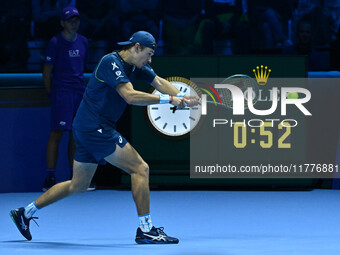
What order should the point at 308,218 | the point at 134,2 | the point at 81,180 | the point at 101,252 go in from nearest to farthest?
the point at 101,252 < the point at 81,180 < the point at 308,218 < the point at 134,2

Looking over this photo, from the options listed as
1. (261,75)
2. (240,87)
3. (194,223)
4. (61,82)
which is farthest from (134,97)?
(261,75)

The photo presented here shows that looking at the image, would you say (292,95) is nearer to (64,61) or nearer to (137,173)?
(64,61)

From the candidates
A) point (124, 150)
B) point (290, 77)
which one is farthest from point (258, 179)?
point (124, 150)

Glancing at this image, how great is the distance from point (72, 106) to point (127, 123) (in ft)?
2.84

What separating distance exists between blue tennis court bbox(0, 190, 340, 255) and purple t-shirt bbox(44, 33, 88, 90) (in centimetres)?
134

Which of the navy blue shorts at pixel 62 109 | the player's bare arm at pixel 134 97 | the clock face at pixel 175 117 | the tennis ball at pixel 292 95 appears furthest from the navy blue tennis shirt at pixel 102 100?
the tennis ball at pixel 292 95

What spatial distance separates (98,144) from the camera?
23.8 ft

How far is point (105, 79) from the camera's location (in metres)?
7.17

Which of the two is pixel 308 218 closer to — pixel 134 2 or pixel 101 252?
pixel 101 252

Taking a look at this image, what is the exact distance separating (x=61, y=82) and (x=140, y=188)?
11.5 feet

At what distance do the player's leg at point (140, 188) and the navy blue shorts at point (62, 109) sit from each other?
3.20m

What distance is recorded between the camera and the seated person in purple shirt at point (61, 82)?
10359mm

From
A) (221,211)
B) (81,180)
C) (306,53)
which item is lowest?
(221,211)

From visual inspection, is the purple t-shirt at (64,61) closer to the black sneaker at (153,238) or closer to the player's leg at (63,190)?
the player's leg at (63,190)
